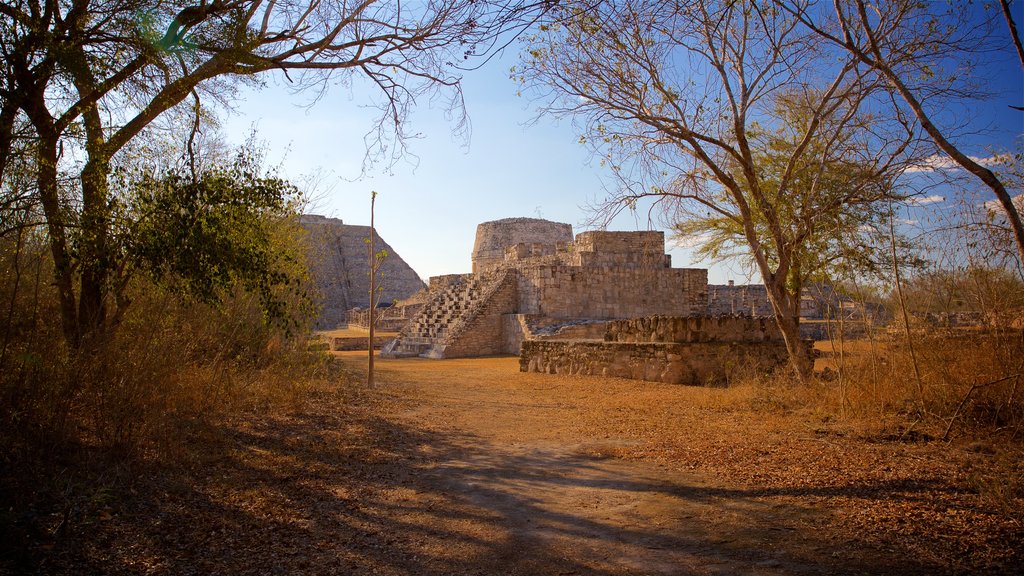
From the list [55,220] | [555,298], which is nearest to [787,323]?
[55,220]

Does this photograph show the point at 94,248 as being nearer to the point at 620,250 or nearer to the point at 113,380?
the point at 113,380

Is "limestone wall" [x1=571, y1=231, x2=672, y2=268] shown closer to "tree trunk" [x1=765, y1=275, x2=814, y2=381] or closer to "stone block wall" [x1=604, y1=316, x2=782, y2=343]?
"stone block wall" [x1=604, y1=316, x2=782, y2=343]

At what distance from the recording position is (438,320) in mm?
22688

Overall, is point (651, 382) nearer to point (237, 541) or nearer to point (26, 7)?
point (237, 541)

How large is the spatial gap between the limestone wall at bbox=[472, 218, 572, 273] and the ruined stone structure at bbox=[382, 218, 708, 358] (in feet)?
33.9

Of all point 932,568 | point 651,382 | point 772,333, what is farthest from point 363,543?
point 772,333

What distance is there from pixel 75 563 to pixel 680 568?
2754 mm

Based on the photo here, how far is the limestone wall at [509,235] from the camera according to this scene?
33.1m

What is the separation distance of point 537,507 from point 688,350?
713 cm

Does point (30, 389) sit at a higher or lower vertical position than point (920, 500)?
higher

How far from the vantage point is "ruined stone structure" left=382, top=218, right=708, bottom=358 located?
2045 cm

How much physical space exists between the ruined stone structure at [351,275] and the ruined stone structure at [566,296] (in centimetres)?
1807

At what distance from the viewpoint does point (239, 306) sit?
7.95 meters

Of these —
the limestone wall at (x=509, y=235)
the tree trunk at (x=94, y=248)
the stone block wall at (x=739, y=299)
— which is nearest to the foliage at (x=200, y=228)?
the tree trunk at (x=94, y=248)
